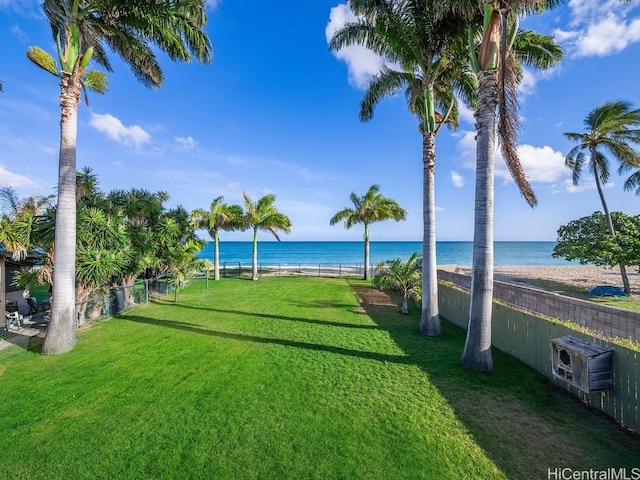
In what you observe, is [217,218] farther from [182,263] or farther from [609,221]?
[609,221]

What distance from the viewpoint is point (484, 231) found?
601cm

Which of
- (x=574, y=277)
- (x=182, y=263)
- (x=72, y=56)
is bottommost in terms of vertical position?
(x=574, y=277)

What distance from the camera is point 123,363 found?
6.43m

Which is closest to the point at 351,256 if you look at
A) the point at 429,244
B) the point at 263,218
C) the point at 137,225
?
the point at 263,218

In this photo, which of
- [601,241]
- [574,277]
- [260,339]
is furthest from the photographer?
[574,277]

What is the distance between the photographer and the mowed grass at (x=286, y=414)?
3342mm

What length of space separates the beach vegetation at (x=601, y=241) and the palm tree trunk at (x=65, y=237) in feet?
60.0

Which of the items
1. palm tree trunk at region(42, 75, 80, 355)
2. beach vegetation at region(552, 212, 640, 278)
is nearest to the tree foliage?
beach vegetation at region(552, 212, 640, 278)

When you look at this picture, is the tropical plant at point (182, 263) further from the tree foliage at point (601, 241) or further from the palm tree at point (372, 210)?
the tree foliage at point (601, 241)

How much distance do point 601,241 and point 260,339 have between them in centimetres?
1531

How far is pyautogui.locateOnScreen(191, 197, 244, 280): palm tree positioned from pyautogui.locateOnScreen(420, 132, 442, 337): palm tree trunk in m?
17.1

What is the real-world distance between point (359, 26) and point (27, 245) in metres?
12.3

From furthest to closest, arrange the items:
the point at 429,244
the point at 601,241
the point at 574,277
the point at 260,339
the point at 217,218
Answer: the point at 574,277 < the point at 217,218 < the point at 601,241 < the point at 429,244 < the point at 260,339

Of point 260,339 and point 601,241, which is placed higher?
point 601,241
